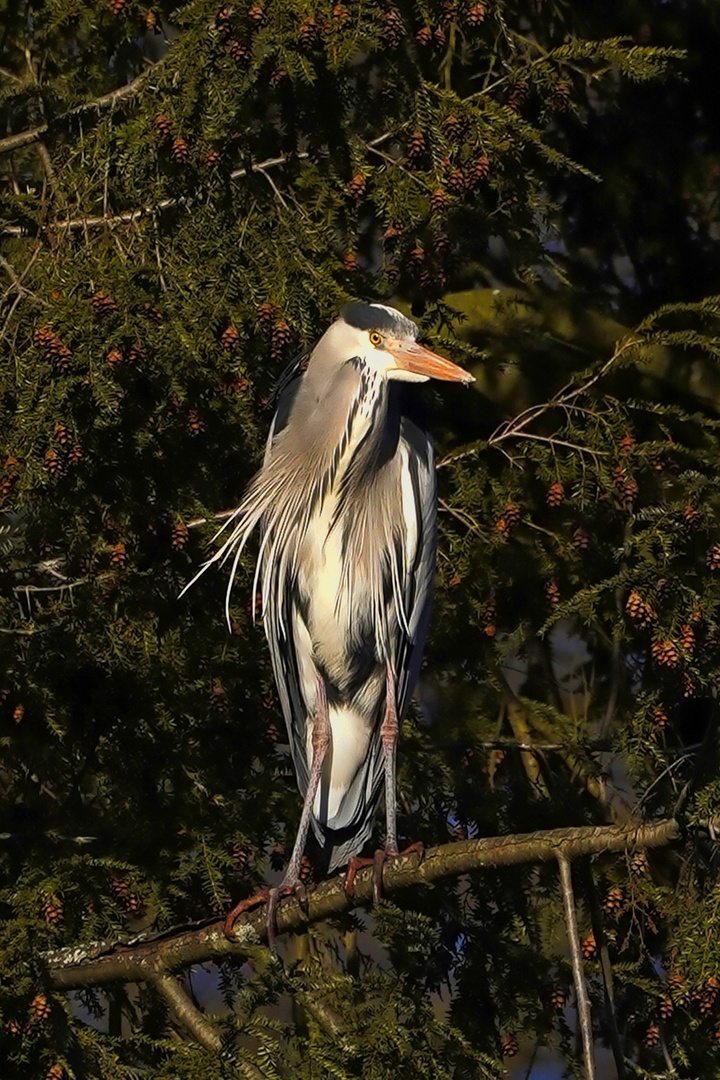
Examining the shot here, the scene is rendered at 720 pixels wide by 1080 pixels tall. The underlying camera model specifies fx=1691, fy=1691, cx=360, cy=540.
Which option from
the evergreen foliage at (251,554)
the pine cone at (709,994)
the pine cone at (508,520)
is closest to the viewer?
the pine cone at (709,994)

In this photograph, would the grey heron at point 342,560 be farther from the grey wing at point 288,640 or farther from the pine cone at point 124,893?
the pine cone at point 124,893

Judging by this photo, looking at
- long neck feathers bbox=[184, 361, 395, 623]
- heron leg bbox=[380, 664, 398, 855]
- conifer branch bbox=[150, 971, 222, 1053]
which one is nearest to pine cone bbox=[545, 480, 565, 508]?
long neck feathers bbox=[184, 361, 395, 623]

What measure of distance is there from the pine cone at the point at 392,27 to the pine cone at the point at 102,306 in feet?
2.44

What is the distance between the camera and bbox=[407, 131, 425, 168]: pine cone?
3.25 m

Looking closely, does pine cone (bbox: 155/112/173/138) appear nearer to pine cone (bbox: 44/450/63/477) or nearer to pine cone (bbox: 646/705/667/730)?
pine cone (bbox: 44/450/63/477)

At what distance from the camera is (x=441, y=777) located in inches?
143

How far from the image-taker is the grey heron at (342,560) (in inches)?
138

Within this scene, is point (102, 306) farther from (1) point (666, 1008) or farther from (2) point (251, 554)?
(1) point (666, 1008)

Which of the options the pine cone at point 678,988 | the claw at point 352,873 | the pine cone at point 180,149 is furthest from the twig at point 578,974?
the pine cone at point 180,149

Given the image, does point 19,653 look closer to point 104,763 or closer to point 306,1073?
point 104,763

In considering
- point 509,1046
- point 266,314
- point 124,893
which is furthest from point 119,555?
point 509,1046

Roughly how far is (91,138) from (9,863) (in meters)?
1.40

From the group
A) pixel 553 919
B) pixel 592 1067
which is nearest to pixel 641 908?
pixel 553 919

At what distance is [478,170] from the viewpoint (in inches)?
127
